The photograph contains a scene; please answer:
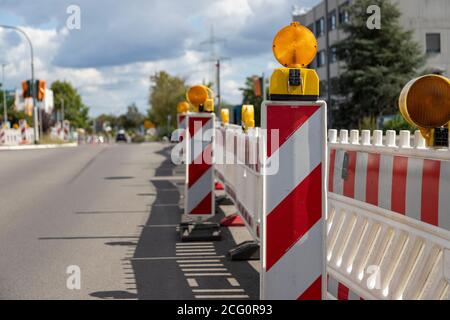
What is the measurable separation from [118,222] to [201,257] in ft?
9.99

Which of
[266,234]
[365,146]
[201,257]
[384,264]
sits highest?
[365,146]

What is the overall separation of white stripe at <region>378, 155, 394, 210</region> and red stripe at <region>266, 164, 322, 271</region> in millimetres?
775

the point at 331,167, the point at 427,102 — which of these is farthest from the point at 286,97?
the point at 331,167

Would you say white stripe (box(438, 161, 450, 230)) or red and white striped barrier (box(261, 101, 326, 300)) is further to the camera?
red and white striped barrier (box(261, 101, 326, 300))

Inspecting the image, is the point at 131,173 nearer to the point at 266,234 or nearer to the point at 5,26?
the point at 266,234

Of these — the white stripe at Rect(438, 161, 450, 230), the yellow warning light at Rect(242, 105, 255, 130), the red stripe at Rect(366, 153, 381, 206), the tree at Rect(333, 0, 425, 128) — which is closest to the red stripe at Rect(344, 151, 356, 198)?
the red stripe at Rect(366, 153, 381, 206)

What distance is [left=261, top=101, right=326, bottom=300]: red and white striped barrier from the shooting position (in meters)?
3.80

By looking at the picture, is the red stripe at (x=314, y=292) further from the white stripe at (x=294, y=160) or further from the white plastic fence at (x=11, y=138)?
the white plastic fence at (x=11, y=138)

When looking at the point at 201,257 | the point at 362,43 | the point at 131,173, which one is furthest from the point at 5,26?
the point at 201,257

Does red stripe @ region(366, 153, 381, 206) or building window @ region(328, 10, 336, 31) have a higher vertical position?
building window @ region(328, 10, 336, 31)

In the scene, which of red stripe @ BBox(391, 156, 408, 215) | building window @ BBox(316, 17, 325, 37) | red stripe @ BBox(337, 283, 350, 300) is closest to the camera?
red stripe @ BBox(391, 156, 408, 215)

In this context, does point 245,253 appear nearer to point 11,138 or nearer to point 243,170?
point 243,170

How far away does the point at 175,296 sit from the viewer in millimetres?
5766

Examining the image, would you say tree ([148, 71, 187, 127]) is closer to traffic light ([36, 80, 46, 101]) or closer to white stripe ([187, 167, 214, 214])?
traffic light ([36, 80, 46, 101])
